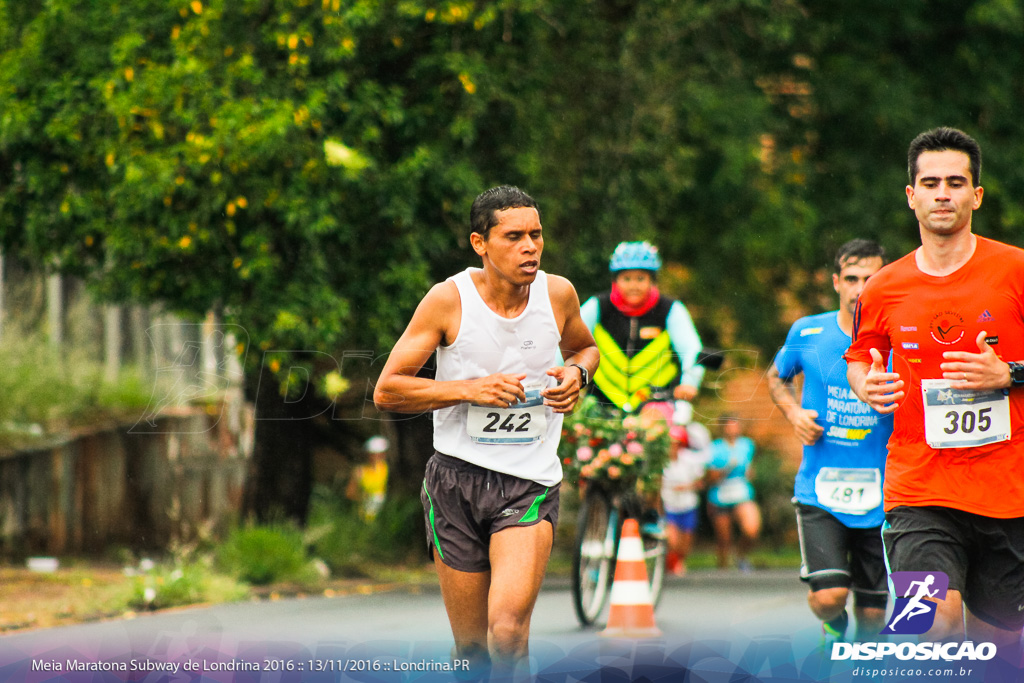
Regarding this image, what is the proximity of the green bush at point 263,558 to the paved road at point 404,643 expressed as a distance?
860mm

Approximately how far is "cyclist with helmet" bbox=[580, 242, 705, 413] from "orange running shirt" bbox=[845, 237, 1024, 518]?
3798 mm

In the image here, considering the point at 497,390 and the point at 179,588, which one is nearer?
the point at 497,390

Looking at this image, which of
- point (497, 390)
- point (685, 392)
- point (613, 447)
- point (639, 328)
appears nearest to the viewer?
point (497, 390)

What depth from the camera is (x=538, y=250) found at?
5.42 metres

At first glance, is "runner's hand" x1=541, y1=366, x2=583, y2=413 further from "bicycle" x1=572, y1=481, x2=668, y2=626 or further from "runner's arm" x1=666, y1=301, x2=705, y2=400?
"bicycle" x1=572, y1=481, x2=668, y2=626

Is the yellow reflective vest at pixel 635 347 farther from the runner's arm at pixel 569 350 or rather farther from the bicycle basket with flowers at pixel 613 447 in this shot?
the runner's arm at pixel 569 350

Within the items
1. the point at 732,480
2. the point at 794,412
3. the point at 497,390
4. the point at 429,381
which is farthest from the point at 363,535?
the point at 497,390

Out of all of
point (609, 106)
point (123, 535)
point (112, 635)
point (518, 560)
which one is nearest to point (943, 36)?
point (609, 106)

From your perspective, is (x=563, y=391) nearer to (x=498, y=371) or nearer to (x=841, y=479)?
(x=498, y=371)

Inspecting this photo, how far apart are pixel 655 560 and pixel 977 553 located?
5110 mm

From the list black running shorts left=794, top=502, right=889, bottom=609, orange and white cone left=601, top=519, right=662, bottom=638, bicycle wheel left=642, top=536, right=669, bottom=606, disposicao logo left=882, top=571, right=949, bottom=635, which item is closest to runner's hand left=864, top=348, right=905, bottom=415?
disposicao logo left=882, top=571, right=949, bottom=635

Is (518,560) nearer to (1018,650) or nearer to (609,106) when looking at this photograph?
(1018,650)

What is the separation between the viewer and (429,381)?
210 inches

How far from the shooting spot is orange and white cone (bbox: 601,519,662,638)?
344 inches
